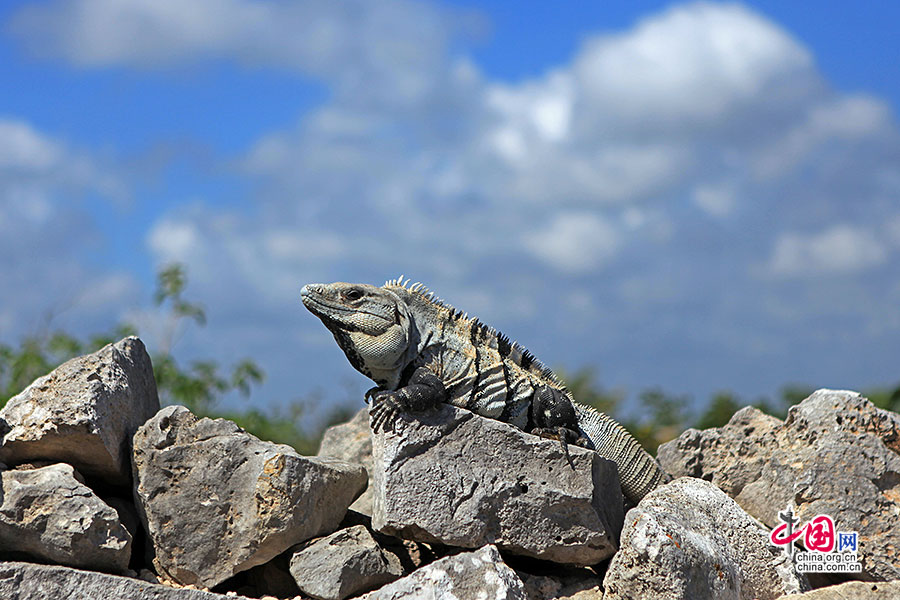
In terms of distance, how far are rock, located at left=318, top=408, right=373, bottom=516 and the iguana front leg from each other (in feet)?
7.20

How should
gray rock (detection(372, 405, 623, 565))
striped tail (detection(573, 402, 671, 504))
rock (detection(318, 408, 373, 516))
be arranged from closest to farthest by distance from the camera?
gray rock (detection(372, 405, 623, 565)) → striped tail (detection(573, 402, 671, 504)) → rock (detection(318, 408, 373, 516))

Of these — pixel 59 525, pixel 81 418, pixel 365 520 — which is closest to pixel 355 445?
pixel 365 520

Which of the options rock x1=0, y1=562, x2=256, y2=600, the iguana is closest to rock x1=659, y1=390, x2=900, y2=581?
the iguana

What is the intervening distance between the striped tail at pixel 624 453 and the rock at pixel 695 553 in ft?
1.28

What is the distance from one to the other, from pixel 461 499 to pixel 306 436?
A: 1369cm

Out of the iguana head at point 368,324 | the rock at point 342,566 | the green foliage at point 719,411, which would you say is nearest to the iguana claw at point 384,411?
the iguana head at point 368,324

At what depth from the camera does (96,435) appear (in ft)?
25.9

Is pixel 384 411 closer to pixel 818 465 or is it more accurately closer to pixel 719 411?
pixel 818 465

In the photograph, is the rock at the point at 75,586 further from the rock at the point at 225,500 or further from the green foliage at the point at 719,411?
the green foliage at the point at 719,411

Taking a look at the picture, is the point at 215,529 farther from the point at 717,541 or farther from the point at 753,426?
the point at 753,426

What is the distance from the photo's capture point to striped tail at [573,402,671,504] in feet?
29.2

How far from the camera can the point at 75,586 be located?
23.7 feet

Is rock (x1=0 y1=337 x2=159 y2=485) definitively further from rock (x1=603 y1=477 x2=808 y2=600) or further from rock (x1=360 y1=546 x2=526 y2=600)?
rock (x1=603 y1=477 x2=808 y2=600)

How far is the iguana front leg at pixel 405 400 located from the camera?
7.60m
